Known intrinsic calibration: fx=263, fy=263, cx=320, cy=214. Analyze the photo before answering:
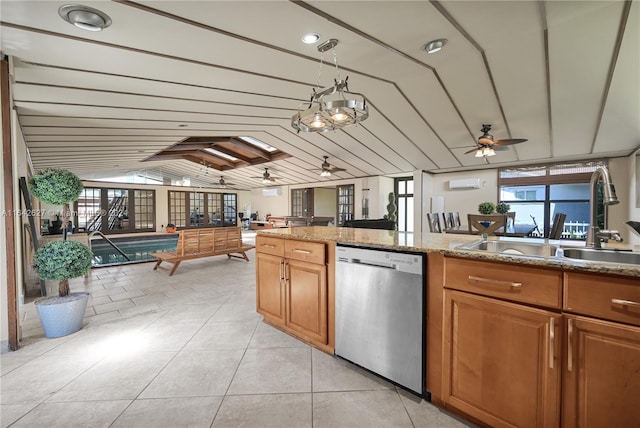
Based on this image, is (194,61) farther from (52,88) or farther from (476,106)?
(476,106)

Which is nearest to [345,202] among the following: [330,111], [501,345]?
[330,111]

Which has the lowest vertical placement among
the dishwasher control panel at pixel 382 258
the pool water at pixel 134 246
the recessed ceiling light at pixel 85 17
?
the pool water at pixel 134 246

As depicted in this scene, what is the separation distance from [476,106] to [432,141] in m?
1.53

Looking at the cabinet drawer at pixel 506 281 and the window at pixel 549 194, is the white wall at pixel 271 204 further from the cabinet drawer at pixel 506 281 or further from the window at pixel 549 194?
the cabinet drawer at pixel 506 281

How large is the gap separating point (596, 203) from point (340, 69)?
2.49 meters

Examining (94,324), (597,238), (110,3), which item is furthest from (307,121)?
(94,324)

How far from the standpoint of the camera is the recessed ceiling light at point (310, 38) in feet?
7.17

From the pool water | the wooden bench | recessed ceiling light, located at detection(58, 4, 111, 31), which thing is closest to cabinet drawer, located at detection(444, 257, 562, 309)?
recessed ceiling light, located at detection(58, 4, 111, 31)

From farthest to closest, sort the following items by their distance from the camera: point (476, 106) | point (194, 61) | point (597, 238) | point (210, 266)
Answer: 1. point (210, 266)
2. point (476, 106)
3. point (194, 61)
4. point (597, 238)

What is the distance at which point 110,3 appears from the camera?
160 cm

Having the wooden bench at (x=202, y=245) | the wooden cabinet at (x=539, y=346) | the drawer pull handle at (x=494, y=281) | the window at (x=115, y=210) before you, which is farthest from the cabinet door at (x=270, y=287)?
the window at (x=115, y=210)

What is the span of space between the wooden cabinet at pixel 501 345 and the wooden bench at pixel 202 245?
15.0 feet

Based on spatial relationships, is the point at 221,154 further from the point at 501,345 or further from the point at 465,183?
the point at 501,345

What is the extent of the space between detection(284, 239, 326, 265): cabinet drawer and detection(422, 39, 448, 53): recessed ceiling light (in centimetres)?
211
